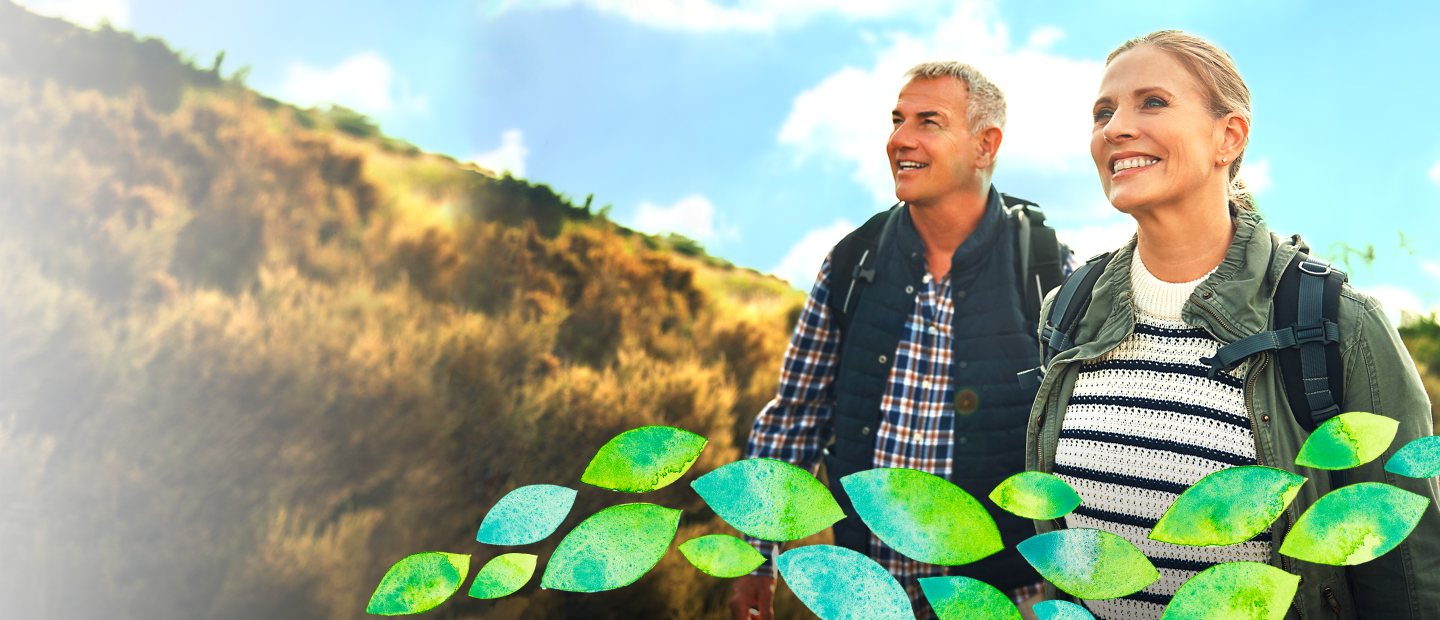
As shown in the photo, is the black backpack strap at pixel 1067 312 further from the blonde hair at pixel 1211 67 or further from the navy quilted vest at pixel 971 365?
the navy quilted vest at pixel 971 365

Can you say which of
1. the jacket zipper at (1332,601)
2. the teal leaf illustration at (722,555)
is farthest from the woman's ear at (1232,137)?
the teal leaf illustration at (722,555)

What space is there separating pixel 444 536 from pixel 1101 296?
3.23 m

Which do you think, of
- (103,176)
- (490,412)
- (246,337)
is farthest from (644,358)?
(103,176)

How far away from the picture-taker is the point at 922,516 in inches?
25.3

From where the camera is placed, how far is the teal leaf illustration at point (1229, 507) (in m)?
0.64

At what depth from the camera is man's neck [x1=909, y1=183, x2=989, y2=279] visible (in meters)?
2.58

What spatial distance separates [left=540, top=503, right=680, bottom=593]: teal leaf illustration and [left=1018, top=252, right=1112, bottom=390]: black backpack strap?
4.18 ft

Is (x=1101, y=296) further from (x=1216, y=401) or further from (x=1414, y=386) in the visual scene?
(x=1414, y=386)

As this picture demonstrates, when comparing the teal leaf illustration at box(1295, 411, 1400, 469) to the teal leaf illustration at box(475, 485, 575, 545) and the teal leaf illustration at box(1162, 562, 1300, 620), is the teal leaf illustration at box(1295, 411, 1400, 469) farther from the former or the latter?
the teal leaf illustration at box(475, 485, 575, 545)

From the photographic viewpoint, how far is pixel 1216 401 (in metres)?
1.39

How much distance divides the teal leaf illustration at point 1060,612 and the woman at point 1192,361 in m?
0.92

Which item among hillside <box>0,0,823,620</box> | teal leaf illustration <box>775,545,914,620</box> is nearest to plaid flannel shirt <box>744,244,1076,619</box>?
hillside <box>0,0,823,620</box>

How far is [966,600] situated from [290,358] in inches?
167

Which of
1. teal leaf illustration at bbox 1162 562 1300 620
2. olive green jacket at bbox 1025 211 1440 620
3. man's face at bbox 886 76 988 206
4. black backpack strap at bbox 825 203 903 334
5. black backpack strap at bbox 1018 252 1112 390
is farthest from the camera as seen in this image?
black backpack strap at bbox 825 203 903 334
